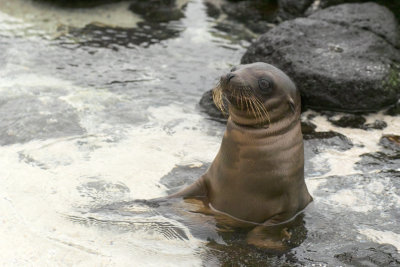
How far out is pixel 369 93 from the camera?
8531 mm

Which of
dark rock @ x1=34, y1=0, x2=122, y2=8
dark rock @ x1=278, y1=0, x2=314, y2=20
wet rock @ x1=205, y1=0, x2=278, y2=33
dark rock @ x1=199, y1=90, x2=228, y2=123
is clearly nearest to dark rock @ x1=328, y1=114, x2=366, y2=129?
dark rock @ x1=199, y1=90, x2=228, y2=123

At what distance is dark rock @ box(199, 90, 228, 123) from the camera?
8.33m

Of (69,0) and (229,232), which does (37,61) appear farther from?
(229,232)

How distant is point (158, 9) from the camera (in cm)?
1284

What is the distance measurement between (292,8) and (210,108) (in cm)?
486

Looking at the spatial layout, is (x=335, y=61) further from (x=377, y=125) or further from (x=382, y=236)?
(x=382, y=236)

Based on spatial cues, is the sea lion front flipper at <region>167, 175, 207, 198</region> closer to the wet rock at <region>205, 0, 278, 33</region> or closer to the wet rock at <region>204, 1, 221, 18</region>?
the wet rock at <region>205, 0, 278, 33</region>

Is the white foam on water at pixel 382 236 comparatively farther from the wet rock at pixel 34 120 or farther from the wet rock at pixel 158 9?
the wet rock at pixel 158 9

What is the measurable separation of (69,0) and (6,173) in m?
6.87

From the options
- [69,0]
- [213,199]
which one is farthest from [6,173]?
[69,0]

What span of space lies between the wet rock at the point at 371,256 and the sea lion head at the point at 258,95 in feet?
4.17

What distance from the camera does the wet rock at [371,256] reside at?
17.2 feet

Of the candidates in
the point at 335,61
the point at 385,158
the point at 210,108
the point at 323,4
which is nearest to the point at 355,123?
the point at 335,61

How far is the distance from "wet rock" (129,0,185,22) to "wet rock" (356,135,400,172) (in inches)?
229
